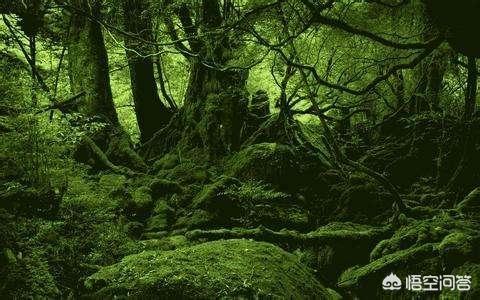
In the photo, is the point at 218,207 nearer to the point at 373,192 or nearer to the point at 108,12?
the point at 373,192

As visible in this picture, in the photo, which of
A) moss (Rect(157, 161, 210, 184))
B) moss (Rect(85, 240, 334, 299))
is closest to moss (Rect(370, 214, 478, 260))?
moss (Rect(85, 240, 334, 299))

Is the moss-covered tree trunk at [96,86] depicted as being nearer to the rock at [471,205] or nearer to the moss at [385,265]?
the moss at [385,265]

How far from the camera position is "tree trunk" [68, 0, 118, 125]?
10.7 m

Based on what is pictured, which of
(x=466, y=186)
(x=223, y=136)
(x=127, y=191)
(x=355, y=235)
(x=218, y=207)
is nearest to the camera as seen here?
(x=355, y=235)

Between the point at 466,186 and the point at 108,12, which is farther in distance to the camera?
the point at 108,12

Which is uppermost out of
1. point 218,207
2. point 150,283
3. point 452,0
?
point 452,0

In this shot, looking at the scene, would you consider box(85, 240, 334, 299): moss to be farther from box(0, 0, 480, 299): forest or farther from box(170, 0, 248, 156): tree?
box(170, 0, 248, 156): tree

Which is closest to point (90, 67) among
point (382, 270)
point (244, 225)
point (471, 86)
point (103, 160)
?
point (103, 160)

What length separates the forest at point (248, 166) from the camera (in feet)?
13.1

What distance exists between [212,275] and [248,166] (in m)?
5.42

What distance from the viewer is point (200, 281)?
333cm

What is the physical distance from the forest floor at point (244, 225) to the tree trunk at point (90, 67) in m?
2.06

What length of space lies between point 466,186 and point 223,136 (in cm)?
511

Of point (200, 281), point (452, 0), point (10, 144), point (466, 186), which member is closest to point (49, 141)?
point (10, 144)
